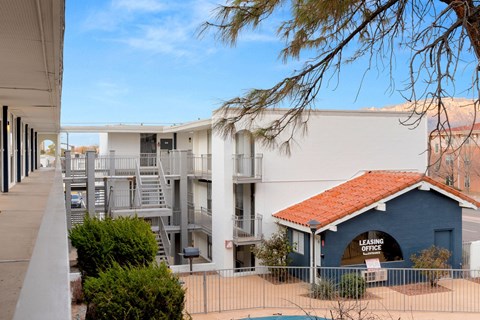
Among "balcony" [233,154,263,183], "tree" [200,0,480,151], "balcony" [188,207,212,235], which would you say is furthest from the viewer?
"balcony" [188,207,212,235]

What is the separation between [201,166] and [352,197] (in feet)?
30.3

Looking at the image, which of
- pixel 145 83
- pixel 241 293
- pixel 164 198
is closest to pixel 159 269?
pixel 241 293

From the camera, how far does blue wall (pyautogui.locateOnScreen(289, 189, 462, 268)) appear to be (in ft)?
52.5

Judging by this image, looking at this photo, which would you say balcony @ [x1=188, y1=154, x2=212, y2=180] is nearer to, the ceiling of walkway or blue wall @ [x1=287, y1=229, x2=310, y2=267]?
blue wall @ [x1=287, y1=229, x2=310, y2=267]

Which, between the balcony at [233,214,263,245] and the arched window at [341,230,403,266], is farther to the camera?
the balcony at [233,214,263,245]

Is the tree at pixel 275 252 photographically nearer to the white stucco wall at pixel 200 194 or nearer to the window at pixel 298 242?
the window at pixel 298 242

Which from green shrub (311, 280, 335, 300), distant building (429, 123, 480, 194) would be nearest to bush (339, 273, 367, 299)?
green shrub (311, 280, 335, 300)

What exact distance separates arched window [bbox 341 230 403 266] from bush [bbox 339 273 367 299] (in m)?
2.03

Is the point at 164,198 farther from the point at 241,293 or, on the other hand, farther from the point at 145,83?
the point at 145,83

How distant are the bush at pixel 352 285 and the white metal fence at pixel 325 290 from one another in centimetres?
4

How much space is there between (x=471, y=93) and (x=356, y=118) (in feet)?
49.2

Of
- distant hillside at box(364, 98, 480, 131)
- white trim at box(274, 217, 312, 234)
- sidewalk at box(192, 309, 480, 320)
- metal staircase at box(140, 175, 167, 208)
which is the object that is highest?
distant hillside at box(364, 98, 480, 131)

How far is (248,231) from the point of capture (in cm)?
1848

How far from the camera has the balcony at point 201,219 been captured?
21.4 meters
